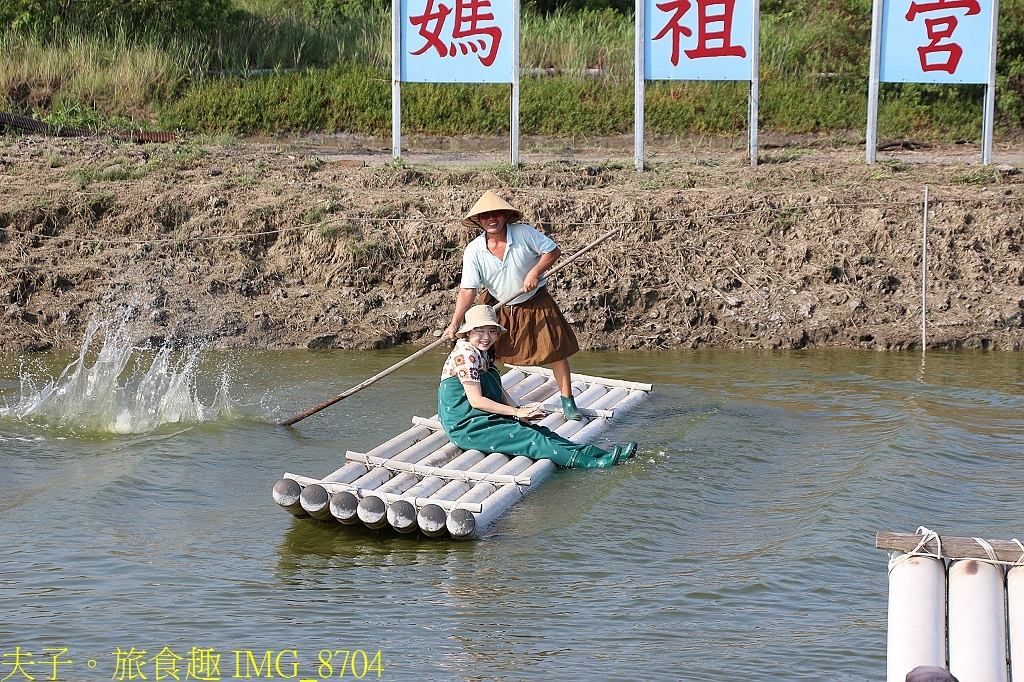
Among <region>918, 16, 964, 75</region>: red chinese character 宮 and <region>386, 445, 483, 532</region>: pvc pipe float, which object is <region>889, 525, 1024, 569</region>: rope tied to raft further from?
<region>918, 16, 964, 75</region>: red chinese character 宮

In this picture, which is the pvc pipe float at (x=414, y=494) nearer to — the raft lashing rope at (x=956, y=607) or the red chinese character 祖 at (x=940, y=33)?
the raft lashing rope at (x=956, y=607)

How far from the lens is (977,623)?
3.84 metres

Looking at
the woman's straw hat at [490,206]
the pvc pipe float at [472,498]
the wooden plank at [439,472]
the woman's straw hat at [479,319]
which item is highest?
the woman's straw hat at [490,206]

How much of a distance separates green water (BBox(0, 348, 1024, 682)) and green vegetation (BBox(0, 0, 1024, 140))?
6.21 metres

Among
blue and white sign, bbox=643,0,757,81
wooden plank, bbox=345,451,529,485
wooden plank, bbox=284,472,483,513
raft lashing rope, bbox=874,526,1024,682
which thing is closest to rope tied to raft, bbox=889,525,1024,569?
raft lashing rope, bbox=874,526,1024,682

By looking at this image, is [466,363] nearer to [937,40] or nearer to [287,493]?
[287,493]

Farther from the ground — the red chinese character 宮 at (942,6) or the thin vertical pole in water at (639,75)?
the red chinese character 宮 at (942,6)

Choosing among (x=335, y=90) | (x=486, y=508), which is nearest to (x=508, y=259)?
(x=486, y=508)

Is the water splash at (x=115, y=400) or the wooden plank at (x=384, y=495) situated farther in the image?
the water splash at (x=115, y=400)

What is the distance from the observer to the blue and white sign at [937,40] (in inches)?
478

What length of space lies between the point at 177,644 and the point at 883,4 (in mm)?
9740

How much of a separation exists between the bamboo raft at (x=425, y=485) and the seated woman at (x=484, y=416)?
74 mm

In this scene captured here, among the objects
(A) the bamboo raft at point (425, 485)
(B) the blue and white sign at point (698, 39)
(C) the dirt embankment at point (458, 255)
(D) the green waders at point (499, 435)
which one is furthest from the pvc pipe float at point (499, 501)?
(B) the blue and white sign at point (698, 39)

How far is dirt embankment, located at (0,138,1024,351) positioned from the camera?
10.4 meters
